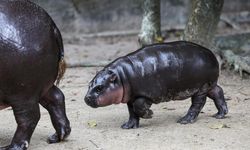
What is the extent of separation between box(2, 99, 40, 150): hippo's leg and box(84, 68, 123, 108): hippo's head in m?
0.73

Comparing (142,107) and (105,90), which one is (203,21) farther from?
(105,90)

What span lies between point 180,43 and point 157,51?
0.27 m

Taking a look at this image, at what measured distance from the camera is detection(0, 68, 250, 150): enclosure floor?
4.30 metres

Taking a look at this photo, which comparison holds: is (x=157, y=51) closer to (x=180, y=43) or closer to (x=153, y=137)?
(x=180, y=43)

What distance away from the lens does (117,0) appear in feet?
35.7

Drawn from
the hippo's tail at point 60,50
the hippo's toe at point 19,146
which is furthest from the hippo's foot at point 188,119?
the hippo's toe at point 19,146

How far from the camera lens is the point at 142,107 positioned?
477 centimetres

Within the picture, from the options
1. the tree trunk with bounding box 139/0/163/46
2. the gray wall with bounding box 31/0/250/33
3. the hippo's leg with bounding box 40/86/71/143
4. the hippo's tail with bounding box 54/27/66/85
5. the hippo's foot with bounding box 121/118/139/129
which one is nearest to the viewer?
the hippo's tail with bounding box 54/27/66/85

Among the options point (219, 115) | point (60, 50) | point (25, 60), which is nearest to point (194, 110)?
point (219, 115)

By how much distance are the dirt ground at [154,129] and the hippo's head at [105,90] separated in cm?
26

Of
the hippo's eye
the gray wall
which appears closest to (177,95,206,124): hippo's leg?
the hippo's eye

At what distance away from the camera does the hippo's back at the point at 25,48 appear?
388 cm

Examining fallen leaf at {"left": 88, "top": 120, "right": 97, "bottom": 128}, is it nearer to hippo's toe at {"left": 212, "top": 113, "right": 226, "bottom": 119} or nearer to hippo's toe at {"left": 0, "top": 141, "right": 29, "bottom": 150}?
hippo's toe at {"left": 0, "top": 141, "right": 29, "bottom": 150}

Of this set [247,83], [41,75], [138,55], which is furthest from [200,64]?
[247,83]
